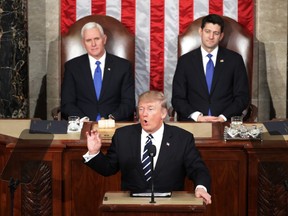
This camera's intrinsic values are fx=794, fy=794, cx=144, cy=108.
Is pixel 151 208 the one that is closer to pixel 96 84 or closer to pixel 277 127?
pixel 277 127

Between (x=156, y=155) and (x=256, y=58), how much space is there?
3.64m

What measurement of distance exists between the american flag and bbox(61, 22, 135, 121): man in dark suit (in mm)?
985

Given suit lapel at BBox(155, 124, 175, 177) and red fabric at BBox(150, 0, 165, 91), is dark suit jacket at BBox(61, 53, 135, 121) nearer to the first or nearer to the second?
red fabric at BBox(150, 0, 165, 91)

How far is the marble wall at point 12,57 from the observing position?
781cm

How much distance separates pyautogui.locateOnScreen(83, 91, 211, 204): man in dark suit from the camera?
4.98 meters

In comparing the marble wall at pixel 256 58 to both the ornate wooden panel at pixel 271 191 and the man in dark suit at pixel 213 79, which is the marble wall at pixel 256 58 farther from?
the ornate wooden panel at pixel 271 191

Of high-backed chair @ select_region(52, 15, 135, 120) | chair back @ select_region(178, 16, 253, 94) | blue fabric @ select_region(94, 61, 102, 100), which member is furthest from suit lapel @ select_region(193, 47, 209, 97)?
blue fabric @ select_region(94, 61, 102, 100)

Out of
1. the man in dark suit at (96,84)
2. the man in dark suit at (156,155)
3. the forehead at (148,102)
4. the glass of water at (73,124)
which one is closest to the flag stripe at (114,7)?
the man in dark suit at (96,84)

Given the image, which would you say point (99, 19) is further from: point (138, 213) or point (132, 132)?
point (138, 213)

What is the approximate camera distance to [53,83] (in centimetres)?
852

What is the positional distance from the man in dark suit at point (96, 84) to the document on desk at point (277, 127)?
138 cm

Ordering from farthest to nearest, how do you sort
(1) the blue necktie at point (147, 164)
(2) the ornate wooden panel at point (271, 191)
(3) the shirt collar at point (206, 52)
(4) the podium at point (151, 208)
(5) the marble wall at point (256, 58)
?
1. (5) the marble wall at point (256, 58)
2. (3) the shirt collar at point (206, 52)
3. (2) the ornate wooden panel at point (271, 191)
4. (1) the blue necktie at point (147, 164)
5. (4) the podium at point (151, 208)

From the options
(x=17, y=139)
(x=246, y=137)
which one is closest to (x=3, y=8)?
(x=17, y=139)

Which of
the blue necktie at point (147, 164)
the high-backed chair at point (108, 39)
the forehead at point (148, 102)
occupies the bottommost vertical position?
the blue necktie at point (147, 164)
